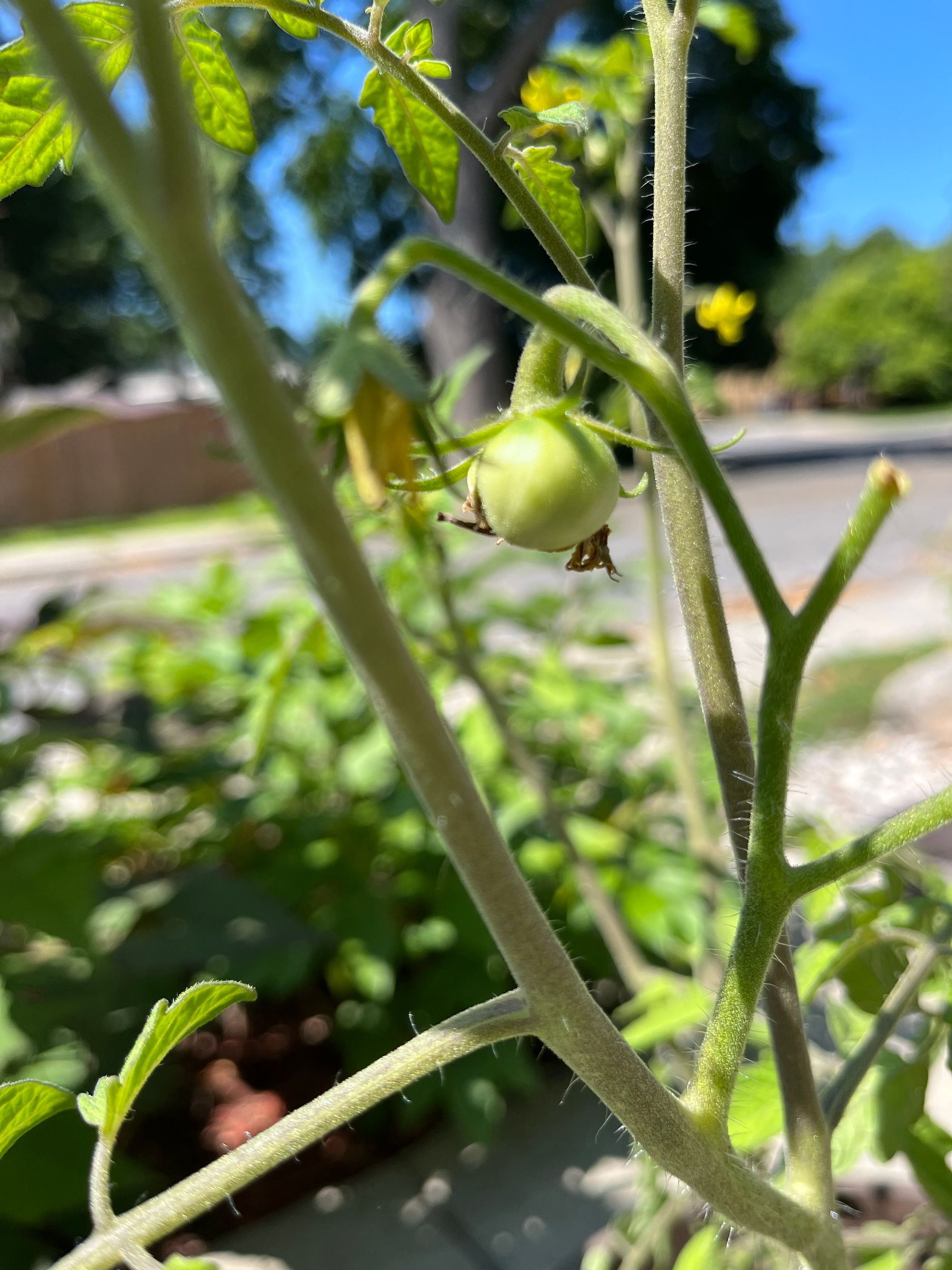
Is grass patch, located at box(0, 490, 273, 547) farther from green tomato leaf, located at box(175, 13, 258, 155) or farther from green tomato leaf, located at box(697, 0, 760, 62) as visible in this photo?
green tomato leaf, located at box(175, 13, 258, 155)

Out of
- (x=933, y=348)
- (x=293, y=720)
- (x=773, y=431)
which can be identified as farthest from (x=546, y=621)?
(x=933, y=348)

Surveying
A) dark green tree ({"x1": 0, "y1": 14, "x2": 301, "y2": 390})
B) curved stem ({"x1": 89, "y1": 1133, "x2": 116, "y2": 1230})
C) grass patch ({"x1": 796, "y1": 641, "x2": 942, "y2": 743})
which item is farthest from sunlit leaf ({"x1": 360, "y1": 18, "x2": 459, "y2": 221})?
dark green tree ({"x1": 0, "y1": 14, "x2": 301, "y2": 390})

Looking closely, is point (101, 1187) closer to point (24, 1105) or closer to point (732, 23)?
point (24, 1105)

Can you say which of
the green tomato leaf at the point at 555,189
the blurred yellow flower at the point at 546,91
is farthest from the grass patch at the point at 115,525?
the green tomato leaf at the point at 555,189

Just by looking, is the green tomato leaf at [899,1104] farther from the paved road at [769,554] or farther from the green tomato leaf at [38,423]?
the green tomato leaf at [38,423]

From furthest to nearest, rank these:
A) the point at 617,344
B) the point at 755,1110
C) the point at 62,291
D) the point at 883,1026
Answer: the point at 62,291 < the point at 755,1110 < the point at 883,1026 < the point at 617,344

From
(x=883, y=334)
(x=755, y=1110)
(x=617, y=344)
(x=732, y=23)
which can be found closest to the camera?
(x=617, y=344)

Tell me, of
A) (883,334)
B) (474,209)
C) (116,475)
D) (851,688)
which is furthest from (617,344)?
(883,334)

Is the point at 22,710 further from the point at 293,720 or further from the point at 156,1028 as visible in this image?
the point at 156,1028
